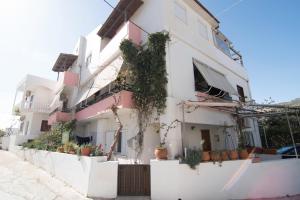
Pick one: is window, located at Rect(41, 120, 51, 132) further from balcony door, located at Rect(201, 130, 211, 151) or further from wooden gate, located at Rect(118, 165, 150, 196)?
balcony door, located at Rect(201, 130, 211, 151)

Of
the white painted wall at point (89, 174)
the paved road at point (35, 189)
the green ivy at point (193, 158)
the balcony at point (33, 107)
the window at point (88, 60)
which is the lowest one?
the paved road at point (35, 189)

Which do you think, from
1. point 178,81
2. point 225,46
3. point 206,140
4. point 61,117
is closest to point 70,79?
point 61,117

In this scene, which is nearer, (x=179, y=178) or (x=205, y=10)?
(x=179, y=178)

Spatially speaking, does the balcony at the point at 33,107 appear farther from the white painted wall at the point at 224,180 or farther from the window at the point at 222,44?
the window at the point at 222,44

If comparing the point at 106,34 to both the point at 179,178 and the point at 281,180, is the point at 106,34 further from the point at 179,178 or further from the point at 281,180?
the point at 281,180

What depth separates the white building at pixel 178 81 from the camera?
12448 mm

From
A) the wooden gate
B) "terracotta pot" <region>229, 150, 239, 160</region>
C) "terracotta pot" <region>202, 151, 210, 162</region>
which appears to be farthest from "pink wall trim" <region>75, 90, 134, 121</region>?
"terracotta pot" <region>229, 150, 239, 160</region>

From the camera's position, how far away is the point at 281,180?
9922 millimetres

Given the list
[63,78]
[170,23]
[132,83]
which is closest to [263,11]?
[170,23]

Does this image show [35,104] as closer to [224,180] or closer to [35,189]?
[35,189]

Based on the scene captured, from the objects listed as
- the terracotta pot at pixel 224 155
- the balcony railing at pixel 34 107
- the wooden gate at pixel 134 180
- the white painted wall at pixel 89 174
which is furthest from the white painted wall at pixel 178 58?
the balcony railing at pixel 34 107

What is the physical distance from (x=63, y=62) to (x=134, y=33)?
2029 centimetres

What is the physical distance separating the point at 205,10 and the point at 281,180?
1555cm

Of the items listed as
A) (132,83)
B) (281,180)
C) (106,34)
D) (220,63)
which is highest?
(106,34)
